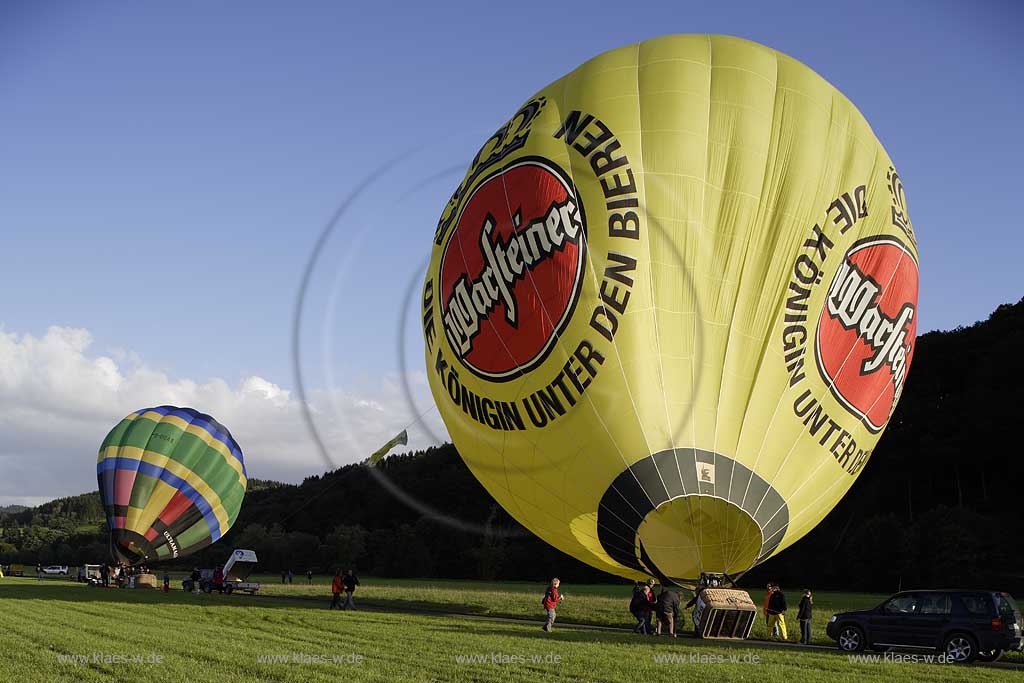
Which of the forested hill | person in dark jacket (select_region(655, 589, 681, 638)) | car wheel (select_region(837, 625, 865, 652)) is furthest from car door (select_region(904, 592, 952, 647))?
the forested hill

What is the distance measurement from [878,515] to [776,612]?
48633 mm

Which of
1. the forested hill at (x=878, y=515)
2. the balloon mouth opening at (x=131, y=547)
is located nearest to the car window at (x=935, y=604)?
the balloon mouth opening at (x=131, y=547)

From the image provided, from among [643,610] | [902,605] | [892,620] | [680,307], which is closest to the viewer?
[680,307]

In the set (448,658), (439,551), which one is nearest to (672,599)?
(448,658)

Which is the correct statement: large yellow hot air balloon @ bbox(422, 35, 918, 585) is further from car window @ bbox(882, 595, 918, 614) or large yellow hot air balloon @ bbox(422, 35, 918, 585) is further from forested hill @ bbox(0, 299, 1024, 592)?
forested hill @ bbox(0, 299, 1024, 592)

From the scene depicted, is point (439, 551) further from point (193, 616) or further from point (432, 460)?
point (193, 616)

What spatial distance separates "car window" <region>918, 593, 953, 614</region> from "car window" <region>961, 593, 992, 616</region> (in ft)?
0.90

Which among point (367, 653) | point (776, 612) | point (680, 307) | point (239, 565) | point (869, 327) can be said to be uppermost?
point (869, 327)

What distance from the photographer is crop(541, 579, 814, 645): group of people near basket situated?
19.4 m

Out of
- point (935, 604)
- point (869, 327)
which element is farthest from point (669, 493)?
point (935, 604)

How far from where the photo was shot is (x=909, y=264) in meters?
17.8

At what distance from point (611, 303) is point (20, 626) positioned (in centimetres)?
1227

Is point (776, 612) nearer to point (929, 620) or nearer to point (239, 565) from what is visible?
point (929, 620)

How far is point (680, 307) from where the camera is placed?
50.3 feet
